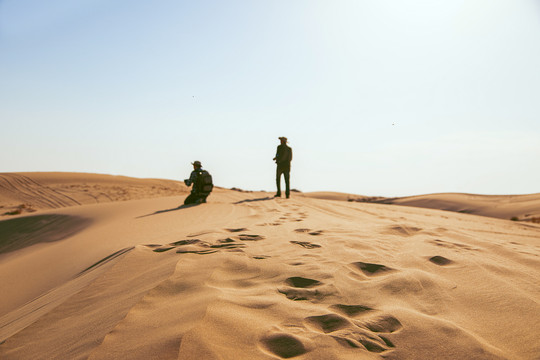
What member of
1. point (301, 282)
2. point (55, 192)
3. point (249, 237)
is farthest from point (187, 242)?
point (55, 192)

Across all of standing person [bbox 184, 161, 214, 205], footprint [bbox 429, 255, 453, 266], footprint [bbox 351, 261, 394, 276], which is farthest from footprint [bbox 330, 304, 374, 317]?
standing person [bbox 184, 161, 214, 205]

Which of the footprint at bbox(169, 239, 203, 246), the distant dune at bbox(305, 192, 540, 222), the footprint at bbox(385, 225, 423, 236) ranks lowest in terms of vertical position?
the footprint at bbox(169, 239, 203, 246)

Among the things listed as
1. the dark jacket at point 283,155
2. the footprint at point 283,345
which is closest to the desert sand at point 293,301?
the footprint at point 283,345

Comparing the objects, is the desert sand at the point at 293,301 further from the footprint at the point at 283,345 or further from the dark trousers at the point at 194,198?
the dark trousers at the point at 194,198

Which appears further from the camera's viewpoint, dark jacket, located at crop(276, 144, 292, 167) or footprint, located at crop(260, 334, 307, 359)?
dark jacket, located at crop(276, 144, 292, 167)

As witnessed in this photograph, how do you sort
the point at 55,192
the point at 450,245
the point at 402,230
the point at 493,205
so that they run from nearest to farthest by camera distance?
the point at 450,245 → the point at 402,230 → the point at 493,205 → the point at 55,192

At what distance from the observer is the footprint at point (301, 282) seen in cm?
218

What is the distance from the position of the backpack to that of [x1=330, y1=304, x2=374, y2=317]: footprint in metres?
7.11

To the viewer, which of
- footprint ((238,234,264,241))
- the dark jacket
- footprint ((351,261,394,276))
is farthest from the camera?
the dark jacket

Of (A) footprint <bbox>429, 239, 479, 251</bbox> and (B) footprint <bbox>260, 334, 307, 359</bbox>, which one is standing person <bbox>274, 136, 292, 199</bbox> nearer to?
(A) footprint <bbox>429, 239, 479, 251</bbox>

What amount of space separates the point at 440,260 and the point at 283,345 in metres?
1.96

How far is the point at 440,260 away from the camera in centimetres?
283

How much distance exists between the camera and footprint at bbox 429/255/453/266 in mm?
2757

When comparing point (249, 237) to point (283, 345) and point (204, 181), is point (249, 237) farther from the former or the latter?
point (204, 181)
